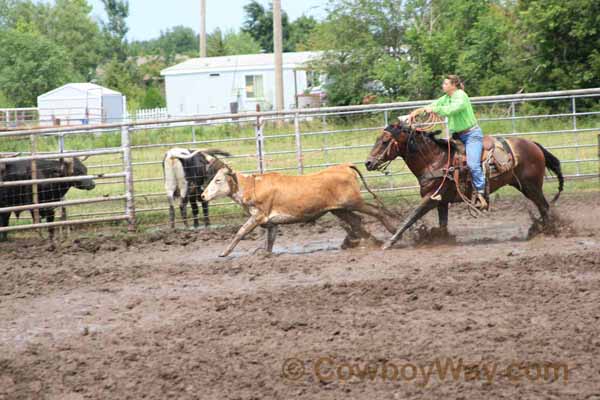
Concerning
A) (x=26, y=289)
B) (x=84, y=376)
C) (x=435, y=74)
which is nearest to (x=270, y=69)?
(x=435, y=74)

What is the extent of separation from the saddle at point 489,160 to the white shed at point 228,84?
3094 cm

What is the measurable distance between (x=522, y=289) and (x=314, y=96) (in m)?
29.8

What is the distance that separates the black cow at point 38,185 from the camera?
40.7 ft

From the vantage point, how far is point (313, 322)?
6.75 meters

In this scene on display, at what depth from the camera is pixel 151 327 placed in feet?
23.1

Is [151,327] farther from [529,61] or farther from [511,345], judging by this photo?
[529,61]

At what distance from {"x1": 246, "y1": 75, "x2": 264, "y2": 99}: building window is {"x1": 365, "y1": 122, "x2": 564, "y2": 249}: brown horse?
32796 millimetres

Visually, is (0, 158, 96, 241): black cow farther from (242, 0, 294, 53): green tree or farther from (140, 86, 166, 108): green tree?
(242, 0, 294, 53): green tree

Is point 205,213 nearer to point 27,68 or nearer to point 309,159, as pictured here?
point 309,159

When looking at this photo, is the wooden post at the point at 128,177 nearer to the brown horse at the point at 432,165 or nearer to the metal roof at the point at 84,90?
the brown horse at the point at 432,165

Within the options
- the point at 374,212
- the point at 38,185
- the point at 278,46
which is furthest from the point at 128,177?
the point at 278,46

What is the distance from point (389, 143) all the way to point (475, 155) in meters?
1.00

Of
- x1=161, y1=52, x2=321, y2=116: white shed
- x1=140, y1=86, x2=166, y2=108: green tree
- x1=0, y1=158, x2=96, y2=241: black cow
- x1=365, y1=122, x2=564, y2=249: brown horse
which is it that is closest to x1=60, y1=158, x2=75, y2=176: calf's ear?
x1=0, y1=158, x2=96, y2=241: black cow

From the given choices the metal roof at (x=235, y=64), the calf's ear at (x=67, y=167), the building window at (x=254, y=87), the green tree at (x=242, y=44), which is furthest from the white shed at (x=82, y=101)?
the green tree at (x=242, y=44)
